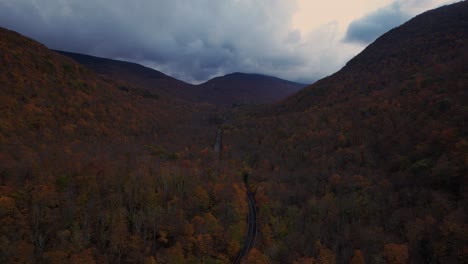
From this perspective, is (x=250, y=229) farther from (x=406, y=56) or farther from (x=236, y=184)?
(x=406, y=56)

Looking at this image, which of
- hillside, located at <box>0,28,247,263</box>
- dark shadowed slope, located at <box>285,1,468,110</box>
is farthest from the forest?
dark shadowed slope, located at <box>285,1,468,110</box>

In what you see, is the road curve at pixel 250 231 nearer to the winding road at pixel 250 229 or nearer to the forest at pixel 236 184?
the winding road at pixel 250 229

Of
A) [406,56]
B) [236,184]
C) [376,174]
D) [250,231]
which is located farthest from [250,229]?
[406,56]

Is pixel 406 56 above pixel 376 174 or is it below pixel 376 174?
above

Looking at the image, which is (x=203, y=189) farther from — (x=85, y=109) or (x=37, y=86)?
(x=37, y=86)

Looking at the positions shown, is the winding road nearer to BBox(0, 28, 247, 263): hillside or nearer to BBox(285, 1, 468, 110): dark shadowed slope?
BBox(0, 28, 247, 263): hillside

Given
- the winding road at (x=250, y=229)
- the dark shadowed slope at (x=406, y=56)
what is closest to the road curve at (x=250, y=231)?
the winding road at (x=250, y=229)

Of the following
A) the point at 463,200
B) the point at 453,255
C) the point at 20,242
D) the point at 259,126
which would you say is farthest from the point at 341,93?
the point at 20,242

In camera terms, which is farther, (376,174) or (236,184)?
(236,184)
